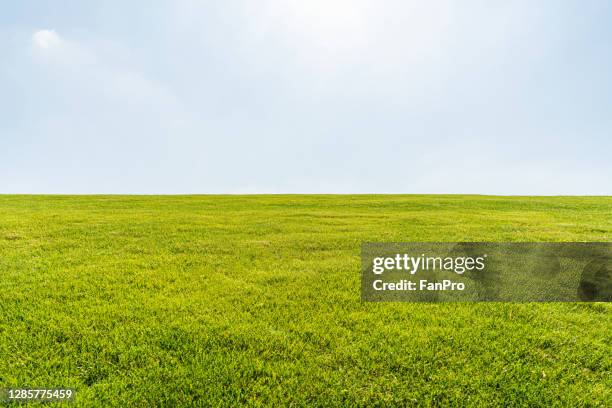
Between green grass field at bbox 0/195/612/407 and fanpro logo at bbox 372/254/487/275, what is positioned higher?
fanpro logo at bbox 372/254/487/275

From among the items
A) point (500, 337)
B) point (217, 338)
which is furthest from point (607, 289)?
point (217, 338)

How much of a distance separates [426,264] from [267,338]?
462 centimetres

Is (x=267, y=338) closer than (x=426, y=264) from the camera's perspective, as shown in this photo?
Yes

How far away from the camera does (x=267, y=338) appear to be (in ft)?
13.9

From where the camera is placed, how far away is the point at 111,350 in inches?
154

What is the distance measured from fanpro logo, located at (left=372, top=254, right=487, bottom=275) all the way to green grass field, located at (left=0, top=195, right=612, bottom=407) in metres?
0.87

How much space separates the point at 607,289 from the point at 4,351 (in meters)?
10.3

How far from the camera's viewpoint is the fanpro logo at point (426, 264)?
702 centimetres

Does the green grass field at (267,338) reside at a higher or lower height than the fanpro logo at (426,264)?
lower

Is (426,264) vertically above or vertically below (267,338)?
above

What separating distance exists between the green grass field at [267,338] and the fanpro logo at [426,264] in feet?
2.84

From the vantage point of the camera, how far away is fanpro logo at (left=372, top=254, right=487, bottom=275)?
702cm

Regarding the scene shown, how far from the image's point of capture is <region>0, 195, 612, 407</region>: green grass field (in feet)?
11.1

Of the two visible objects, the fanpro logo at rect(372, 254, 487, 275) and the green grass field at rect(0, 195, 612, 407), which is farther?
the fanpro logo at rect(372, 254, 487, 275)
